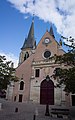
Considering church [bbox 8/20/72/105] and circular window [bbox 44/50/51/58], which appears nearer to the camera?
church [bbox 8/20/72/105]

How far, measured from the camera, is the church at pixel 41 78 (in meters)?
28.4

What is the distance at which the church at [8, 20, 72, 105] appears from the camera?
2836cm

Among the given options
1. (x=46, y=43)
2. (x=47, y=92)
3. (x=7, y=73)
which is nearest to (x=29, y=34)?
(x=46, y=43)

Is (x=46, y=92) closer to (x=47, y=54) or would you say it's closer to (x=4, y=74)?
(x=47, y=54)

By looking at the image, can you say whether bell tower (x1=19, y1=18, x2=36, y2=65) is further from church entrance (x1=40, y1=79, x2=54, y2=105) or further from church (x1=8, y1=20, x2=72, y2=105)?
church entrance (x1=40, y1=79, x2=54, y2=105)

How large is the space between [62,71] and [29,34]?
34.7 meters

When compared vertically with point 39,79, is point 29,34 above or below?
above

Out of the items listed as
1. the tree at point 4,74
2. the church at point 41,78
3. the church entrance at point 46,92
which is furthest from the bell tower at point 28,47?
the tree at point 4,74

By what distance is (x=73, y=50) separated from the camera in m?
14.8

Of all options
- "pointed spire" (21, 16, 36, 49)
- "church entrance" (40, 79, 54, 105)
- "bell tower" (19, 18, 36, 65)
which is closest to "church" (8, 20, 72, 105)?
"church entrance" (40, 79, 54, 105)

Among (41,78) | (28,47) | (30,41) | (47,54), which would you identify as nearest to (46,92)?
(41,78)

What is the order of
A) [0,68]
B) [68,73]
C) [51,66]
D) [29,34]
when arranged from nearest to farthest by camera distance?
[68,73], [0,68], [51,66], [29,34]

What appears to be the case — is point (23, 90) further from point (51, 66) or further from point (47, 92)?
point (51, 66)

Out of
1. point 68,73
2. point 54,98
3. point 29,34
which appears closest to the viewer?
point 68,73
